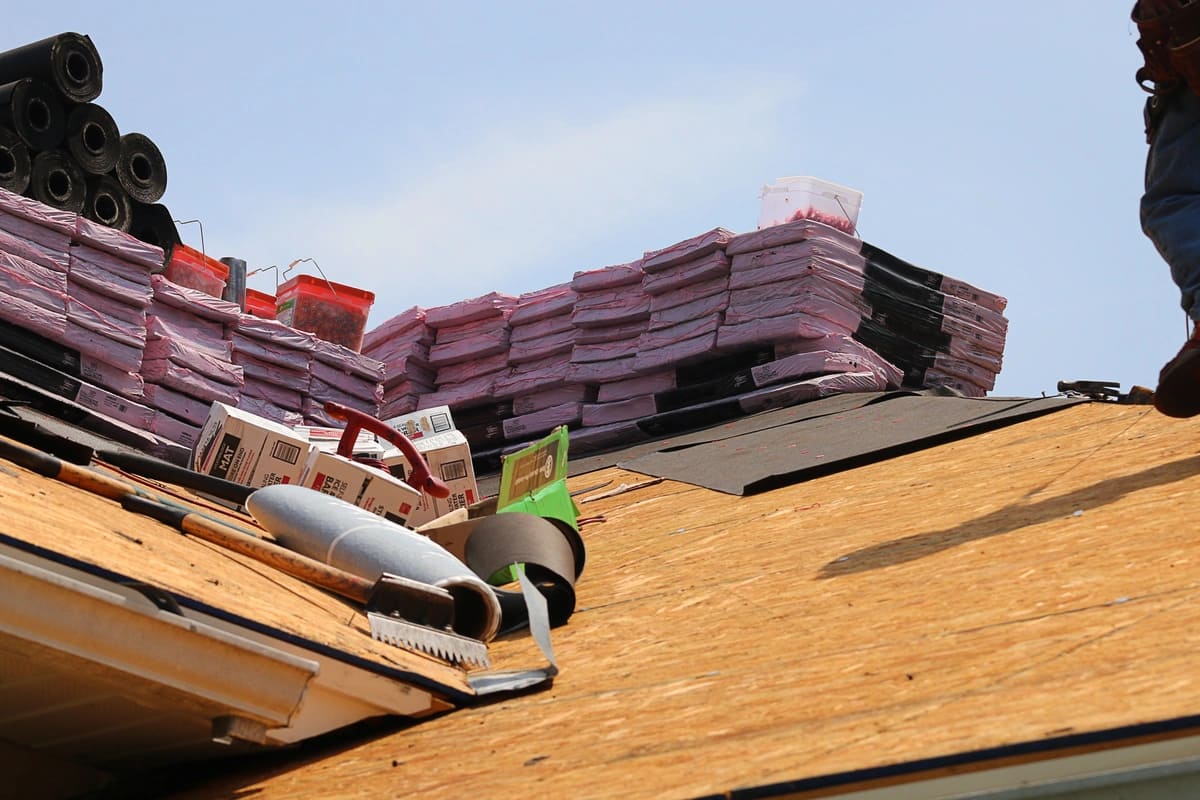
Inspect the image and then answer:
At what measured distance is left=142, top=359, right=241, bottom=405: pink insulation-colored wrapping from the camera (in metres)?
9.65

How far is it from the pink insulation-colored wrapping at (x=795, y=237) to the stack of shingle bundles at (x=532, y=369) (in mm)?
1997

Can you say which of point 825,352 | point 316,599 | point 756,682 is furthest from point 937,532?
point 825,352

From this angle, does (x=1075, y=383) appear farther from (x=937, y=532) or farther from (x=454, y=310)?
(x=454, y=310)

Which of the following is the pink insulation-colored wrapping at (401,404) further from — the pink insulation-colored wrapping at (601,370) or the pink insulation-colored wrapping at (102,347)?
the pink insulation-colored wrapping at (102,347)

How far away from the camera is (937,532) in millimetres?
4980

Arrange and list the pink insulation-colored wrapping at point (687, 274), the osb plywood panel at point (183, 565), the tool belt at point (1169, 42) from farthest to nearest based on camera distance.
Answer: the pink insulation-colored wrapping at point (687, 274)
the tool belt at point (1169, 42)
the osb plywood panel at point (183, 565)

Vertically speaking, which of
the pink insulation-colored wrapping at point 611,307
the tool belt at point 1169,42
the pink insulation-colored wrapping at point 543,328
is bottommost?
the tool belt at point 1169,42

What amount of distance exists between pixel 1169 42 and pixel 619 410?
734cm

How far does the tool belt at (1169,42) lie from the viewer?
5113 millimetres

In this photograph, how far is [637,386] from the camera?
12141 mm

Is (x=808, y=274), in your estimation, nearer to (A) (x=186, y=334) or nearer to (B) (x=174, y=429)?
(A) (x=186, y=334)

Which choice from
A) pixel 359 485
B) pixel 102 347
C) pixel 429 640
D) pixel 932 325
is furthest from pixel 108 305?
pixel 932 325

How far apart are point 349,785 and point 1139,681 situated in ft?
6.18

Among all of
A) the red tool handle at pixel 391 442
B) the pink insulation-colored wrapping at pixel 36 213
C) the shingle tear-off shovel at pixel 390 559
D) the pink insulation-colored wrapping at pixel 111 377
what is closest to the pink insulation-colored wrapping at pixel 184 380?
the pink insulation-colored wrapping at pixel 111 377
